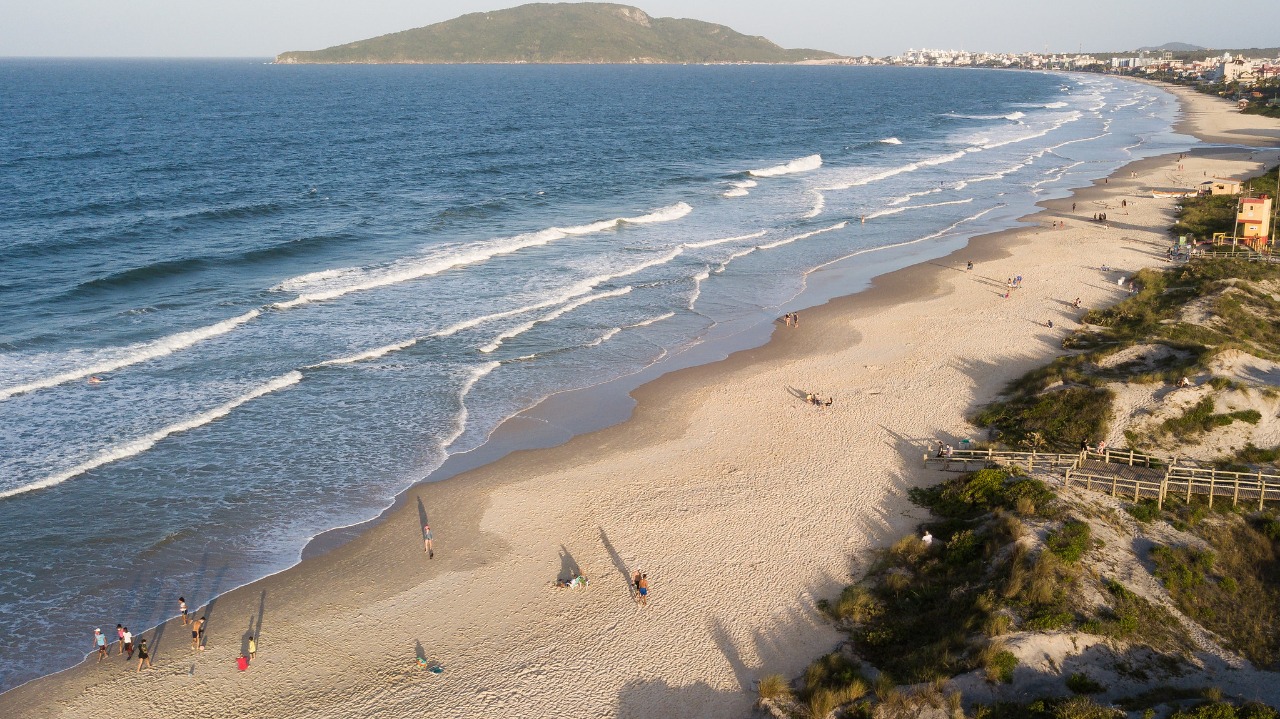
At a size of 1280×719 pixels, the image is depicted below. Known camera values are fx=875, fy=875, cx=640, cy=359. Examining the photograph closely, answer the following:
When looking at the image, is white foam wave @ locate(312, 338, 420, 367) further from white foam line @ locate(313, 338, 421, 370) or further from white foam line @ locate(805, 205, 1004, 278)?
white foam line @ locate(805, 205, 1004, 278)

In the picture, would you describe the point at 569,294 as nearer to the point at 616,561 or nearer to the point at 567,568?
the point at 616,561

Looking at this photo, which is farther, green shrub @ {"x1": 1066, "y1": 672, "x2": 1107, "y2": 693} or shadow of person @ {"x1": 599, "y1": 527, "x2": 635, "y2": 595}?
shadow of person @ {"x1": 599, "y1": 527, "x2": 635, "y2": 595}

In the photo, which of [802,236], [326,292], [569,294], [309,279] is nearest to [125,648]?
[326,292]

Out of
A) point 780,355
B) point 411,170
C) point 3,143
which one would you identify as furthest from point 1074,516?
point 3,143

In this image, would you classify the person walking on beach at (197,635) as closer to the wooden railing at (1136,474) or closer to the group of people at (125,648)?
the group of people at (125,648)

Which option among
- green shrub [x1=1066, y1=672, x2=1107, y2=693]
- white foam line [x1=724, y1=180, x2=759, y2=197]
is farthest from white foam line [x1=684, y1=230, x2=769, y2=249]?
green shrub [x1=1066, y1=672, x2=1107, y2=693]

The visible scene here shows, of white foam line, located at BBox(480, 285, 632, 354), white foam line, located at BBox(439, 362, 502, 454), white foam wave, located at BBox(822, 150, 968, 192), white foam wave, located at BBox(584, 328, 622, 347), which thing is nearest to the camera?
white foam line, located at BBox(439, 362, 502, 454)
